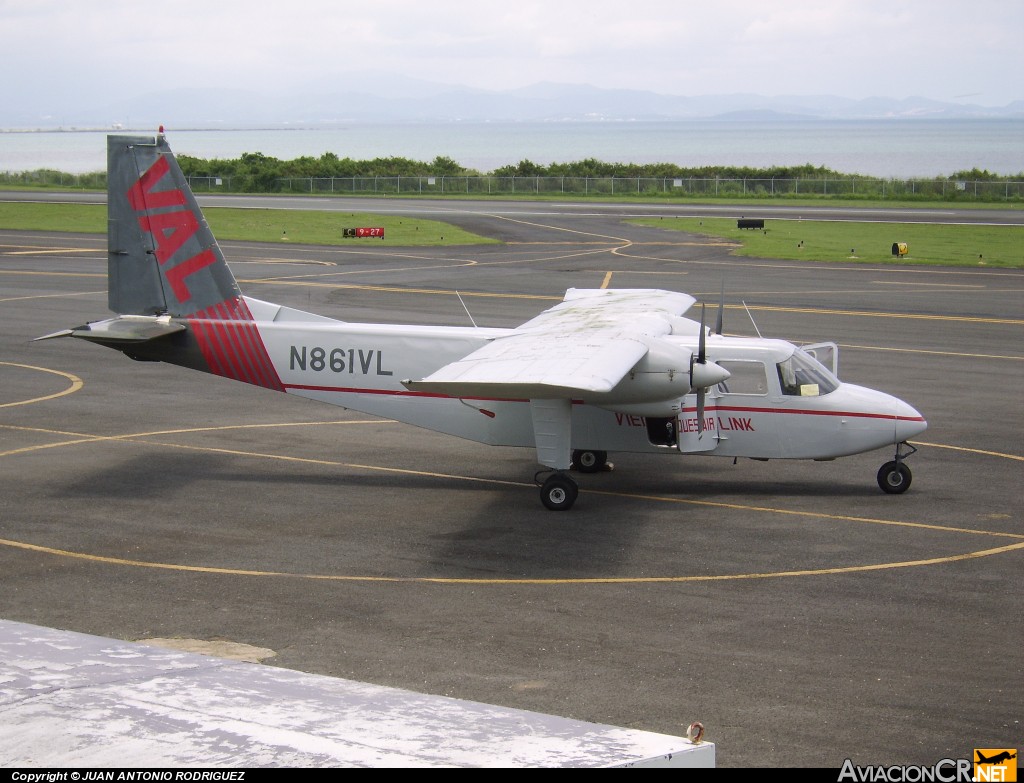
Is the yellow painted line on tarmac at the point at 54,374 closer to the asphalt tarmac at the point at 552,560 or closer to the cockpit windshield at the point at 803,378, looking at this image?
the asphalt tarmac at the point at 552,560

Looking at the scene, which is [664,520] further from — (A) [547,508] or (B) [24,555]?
(B) [24,555]

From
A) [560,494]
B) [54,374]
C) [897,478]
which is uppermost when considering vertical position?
[54,374]

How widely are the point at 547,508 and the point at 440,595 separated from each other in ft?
17.0

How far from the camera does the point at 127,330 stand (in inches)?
1001

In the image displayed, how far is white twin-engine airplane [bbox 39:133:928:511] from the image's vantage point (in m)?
23.0

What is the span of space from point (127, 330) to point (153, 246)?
233 centimetres

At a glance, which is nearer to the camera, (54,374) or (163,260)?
(163,260)

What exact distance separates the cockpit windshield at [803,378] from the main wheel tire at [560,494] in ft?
16.0

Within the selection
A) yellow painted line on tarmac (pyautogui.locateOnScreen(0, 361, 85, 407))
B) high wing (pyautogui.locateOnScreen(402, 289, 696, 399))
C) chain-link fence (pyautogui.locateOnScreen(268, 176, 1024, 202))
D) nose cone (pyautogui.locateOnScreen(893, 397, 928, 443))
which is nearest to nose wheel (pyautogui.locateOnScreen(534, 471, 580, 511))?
high wing (pyautogui.locateOnScreen(402, 289, 696, 399))

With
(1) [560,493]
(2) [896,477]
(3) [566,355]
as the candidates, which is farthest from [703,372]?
(2) [896,477]

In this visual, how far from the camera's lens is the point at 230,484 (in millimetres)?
24828

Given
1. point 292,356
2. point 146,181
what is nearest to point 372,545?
point 292,356

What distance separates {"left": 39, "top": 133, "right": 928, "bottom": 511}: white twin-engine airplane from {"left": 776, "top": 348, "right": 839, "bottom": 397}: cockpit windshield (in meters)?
0.03

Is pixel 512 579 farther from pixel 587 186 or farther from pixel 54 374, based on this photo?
pixel 587 186
